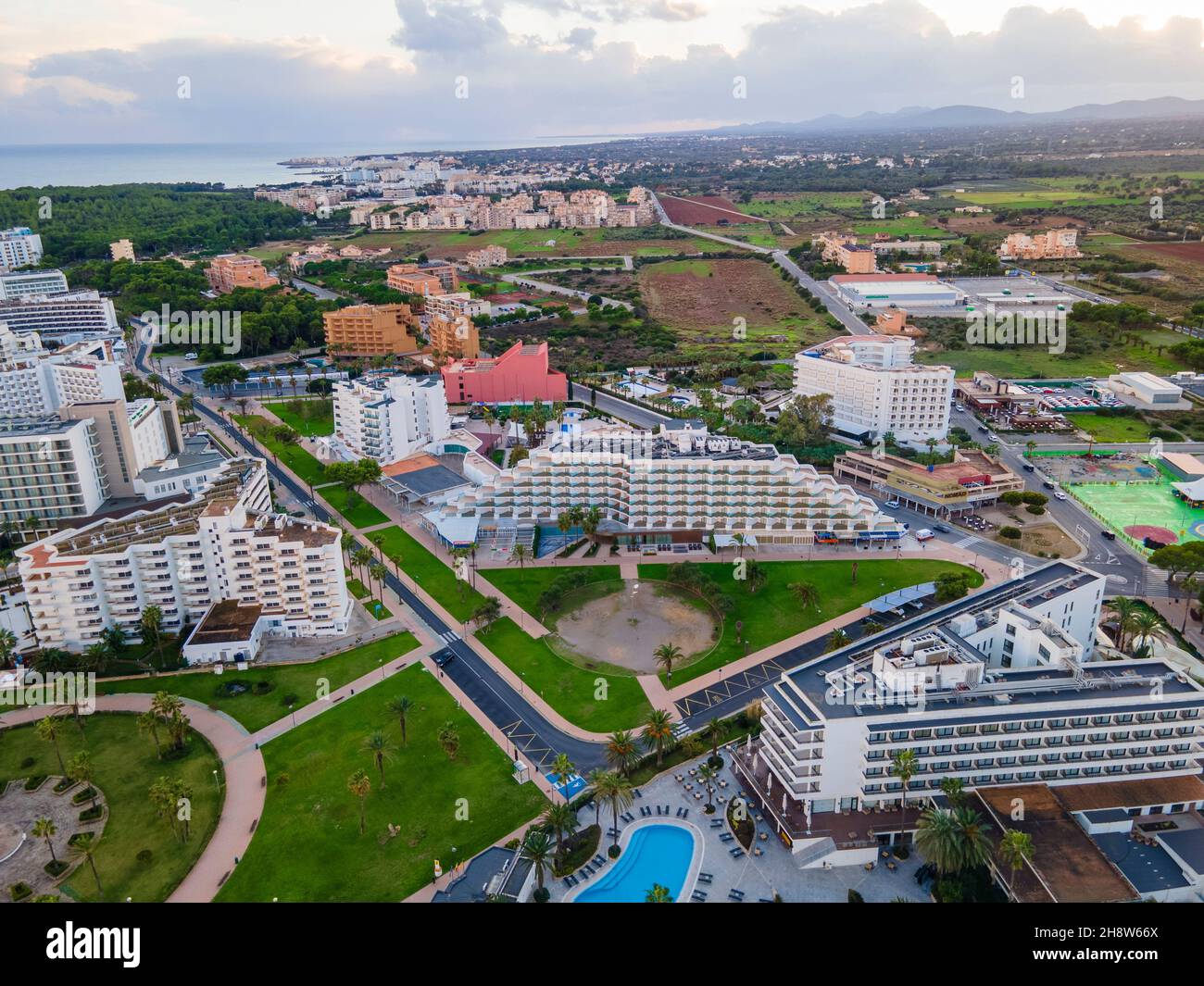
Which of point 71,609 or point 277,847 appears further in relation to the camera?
point 71,609

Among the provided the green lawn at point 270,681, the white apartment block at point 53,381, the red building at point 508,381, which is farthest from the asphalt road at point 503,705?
the white apartment block at point 53,381

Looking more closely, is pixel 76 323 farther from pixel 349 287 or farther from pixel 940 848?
pixel 940 848

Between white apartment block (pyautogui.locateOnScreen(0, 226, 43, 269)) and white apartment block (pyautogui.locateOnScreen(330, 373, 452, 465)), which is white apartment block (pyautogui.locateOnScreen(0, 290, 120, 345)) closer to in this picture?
white apartment block (pyautogui.locateOnScreen(0, 226, 43, 269))

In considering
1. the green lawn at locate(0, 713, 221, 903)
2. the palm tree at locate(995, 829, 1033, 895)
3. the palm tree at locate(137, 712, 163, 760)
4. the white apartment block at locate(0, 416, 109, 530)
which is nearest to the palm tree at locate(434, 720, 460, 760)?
the green lawn at locate(0, 713, 221, 903)

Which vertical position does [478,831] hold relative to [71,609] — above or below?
below

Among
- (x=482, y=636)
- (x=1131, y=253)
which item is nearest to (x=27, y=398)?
(x=482, y=636)

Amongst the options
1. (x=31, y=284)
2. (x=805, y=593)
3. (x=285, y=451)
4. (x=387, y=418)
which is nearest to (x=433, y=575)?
(x=387, y=418)
